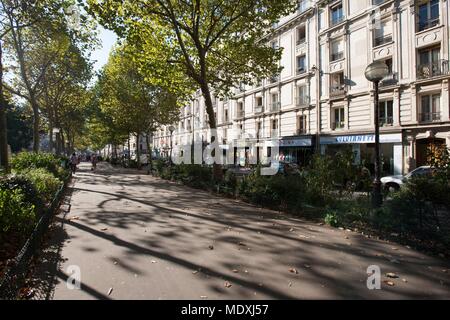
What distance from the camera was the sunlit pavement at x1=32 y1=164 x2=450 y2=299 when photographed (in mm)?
4023

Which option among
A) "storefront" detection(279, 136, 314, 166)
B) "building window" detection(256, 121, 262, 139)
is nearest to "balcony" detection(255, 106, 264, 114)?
"building window" detection(256, 121, 262, 139)

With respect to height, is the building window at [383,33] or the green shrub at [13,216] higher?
the building window at [383,33]

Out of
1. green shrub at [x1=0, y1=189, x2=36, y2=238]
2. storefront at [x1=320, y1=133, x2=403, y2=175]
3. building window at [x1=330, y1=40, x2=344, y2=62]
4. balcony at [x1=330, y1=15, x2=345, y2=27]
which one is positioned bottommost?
green shrub at [x1=0, y1=189, x2=36, y2=238]

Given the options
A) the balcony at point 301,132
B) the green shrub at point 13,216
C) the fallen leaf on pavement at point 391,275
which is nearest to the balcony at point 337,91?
the balcony at point 301,132

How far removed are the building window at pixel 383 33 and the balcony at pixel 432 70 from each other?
3230 millimetres

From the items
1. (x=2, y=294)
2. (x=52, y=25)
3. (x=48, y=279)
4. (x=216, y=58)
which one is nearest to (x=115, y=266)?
(x=48, y=279)

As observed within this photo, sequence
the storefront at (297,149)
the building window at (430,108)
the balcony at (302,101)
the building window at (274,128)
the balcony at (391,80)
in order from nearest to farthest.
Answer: the building window at (430,108) → the balcony at (391,80) → the storefront at (297,149) → the balcony at (302,101) → the building window at (274,128)

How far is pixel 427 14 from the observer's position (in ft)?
66.0

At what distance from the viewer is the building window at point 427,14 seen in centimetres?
1966

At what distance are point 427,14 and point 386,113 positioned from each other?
21.3 feet

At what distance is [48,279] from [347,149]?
286 inches

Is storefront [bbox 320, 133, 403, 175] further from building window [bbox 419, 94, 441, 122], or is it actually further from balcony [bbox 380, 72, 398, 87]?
balcony [bbox 380, 72, 398, 87]

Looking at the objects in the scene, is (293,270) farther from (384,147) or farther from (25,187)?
(384,147)

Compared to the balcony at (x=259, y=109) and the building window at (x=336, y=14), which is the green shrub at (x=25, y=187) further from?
the balcony at (x=259, y=109)
